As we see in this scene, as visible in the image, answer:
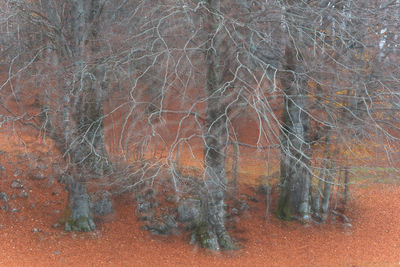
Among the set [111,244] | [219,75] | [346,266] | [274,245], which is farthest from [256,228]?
[219,75]

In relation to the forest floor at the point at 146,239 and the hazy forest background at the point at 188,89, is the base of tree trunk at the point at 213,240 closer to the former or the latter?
the hazy forest background at the point at 188,89

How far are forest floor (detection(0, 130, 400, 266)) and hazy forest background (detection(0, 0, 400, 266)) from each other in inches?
12.2

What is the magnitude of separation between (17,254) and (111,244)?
1.90 metres

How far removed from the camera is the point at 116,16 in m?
8.53

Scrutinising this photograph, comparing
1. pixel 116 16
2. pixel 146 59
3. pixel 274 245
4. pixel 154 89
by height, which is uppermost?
pixel 116 16

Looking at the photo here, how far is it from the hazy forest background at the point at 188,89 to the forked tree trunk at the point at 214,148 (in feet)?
0.10

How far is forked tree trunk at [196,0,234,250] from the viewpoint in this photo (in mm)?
5906

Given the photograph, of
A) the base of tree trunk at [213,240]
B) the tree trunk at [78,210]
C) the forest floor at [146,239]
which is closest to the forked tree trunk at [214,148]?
the base of tree trunk at [213,240]

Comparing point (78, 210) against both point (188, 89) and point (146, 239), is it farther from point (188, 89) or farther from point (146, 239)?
point (188, 89)

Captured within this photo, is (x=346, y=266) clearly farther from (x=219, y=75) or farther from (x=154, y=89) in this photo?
(x=154, y=89)

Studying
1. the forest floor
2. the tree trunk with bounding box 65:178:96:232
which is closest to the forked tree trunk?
the forest floor

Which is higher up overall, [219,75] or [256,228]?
[219,75]

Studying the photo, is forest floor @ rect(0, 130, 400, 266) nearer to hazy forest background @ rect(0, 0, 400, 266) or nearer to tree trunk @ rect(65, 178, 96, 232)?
tree trunk @ rect(65, 178, 96, 232)

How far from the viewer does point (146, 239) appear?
8.35 m
